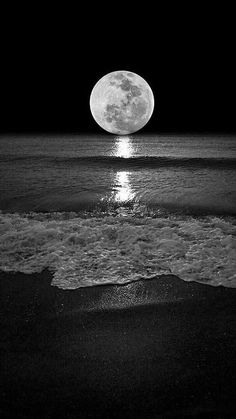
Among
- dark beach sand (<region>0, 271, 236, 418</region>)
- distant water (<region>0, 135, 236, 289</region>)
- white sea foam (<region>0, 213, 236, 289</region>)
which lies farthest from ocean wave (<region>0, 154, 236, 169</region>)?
dark beach sand (<region>0, 271, 236, 418</region>)

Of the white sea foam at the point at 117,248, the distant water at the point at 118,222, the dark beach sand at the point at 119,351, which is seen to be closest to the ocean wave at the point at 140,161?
the distant water at the point at 118,222

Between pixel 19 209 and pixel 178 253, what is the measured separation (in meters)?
2.09

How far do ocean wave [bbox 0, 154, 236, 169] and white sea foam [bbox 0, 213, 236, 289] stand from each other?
3730 millimetres

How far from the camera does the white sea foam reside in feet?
8.61

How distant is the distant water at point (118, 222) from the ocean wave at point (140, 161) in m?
0.23

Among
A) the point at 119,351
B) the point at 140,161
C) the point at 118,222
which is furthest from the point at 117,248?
the point at 140,161

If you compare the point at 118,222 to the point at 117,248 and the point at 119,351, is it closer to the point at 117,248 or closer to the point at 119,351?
the point at 117,248

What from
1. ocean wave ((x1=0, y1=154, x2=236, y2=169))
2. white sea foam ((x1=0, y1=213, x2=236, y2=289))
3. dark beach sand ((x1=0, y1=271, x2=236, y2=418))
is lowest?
dark beach sand ((x1=0, y1=271, x2=236, y2=418))

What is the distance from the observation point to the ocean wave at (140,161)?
7.36 m

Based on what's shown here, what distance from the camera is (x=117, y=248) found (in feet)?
9.90

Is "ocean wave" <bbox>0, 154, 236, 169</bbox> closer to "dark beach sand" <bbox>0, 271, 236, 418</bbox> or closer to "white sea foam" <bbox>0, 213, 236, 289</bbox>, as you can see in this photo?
"white sea foam" <bbox>0, 213, 236, 289</bbox>

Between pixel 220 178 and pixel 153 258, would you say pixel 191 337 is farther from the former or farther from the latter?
pixel 220 178

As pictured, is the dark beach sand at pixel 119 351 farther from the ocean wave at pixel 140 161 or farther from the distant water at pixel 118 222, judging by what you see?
the ocean wave at pixel 140 161

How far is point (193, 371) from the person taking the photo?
1.66 meters
